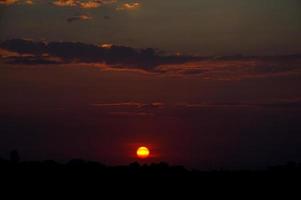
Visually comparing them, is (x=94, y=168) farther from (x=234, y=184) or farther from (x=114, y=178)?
(x=234, y=184)

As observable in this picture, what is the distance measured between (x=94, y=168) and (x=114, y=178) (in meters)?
4.79

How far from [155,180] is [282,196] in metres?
9.40

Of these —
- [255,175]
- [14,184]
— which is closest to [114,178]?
[14,184]

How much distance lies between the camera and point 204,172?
56.7 meters

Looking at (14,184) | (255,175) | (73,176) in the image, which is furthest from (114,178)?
(255,175)

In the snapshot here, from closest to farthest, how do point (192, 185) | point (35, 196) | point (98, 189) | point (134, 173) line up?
point (35, 196), point (98, 189), point (192, 185), point (134, 173)

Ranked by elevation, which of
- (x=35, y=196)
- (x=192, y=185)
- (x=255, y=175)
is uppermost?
(x=255, y=175)

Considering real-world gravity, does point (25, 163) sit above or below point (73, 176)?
above

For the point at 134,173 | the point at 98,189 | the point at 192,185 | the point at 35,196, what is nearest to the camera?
the point at 35,196

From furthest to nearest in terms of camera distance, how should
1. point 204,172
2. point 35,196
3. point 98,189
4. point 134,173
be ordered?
1. point 204,172
2. point 134,173
3. point 98,189
4. point 35,196

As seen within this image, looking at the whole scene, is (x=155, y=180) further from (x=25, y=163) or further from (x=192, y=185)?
(x=25, y=163)

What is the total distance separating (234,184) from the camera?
164 feet

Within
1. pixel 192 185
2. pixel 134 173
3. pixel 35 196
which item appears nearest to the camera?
pixel 35 196

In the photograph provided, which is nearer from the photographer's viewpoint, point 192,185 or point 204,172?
point 192,185
